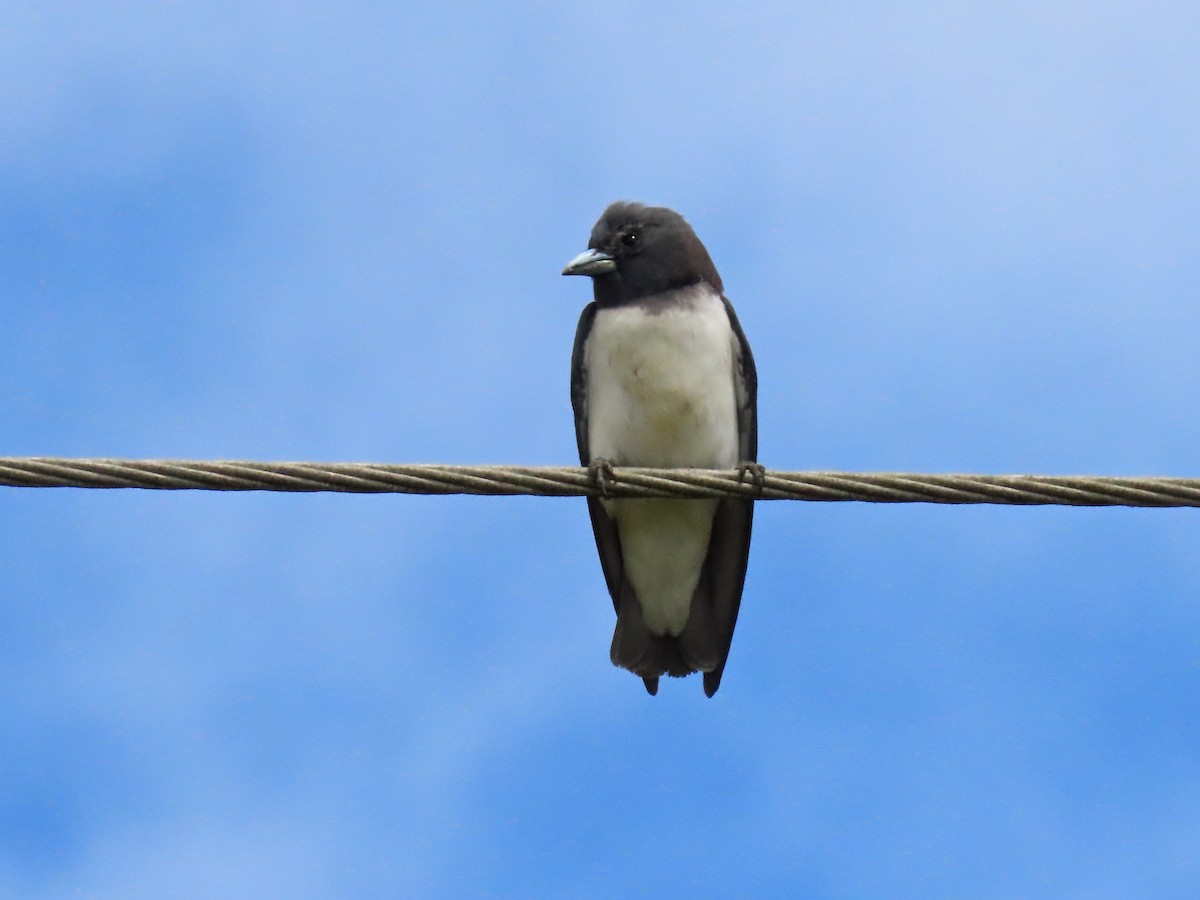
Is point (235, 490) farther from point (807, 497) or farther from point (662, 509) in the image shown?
point (662, 509)

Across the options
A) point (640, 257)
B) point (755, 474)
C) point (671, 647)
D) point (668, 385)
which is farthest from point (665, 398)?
point (755, 474)

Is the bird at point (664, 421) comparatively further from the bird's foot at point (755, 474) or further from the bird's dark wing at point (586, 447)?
the bird's foot at point (755, 474)

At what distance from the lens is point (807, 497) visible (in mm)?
4988

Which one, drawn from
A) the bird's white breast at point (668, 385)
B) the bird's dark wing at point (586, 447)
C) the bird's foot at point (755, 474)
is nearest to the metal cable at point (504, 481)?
the bird's foot at point (755, 474)

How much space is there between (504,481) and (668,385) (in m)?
1.98

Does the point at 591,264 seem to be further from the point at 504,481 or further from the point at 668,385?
the point at 504,481

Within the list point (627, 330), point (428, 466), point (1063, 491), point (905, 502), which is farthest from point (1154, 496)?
point (627, 330)

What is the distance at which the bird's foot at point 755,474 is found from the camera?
507cm

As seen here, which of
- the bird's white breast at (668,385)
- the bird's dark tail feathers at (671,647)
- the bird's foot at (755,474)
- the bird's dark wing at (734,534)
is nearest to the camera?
the bird's foot at (755,474)

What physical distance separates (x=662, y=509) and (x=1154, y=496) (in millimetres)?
2672

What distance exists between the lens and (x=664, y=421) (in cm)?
670

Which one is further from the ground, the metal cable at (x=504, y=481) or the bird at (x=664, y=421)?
the bird at (x=664, y=421)

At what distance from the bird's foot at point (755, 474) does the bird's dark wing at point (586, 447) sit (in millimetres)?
1785

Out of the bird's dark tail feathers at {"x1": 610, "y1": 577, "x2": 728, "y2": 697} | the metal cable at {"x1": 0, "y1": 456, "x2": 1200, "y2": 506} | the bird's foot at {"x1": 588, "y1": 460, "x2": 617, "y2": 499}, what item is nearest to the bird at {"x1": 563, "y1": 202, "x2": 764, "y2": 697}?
the bird's dark tail feathers at {"x1": 610, "y1": 577, "x2": 728, "y2": 697}
